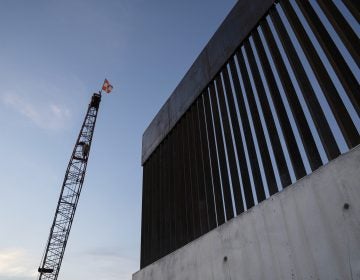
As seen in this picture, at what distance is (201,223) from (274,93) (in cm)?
564

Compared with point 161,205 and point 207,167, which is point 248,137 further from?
point 161,205

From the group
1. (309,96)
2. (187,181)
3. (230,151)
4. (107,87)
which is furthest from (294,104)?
(107,87)

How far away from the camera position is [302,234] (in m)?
6.40

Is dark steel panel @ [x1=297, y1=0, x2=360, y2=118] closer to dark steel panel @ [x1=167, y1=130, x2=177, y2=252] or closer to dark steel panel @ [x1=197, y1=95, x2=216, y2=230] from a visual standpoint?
dark steel panel @ [x1=197, y1=95, x2=216, y2=230]

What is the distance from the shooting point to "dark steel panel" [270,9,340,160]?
292 inches

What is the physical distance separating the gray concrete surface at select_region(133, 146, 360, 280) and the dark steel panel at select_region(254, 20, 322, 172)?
1.43m

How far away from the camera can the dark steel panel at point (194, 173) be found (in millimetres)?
12008

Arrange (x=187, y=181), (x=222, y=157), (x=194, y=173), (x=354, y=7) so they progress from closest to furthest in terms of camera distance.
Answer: (x=354, y=7) → (x=222, y=157) → (x=194, y=173) → (x=187, y=181)

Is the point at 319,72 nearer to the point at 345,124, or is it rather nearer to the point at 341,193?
the point at 345,124

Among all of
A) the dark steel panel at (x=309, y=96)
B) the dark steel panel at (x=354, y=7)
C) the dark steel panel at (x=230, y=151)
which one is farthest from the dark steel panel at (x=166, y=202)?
the dark steel panel at (x=354, y=7)

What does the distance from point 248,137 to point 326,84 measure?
3.04 m

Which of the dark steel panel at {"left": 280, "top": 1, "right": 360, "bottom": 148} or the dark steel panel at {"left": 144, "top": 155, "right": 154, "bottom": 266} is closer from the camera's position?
the dark steel panel at {"left": 280, "top": 1, "right": 360, "bottom": 148}

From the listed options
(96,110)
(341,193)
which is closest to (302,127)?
(341,193)

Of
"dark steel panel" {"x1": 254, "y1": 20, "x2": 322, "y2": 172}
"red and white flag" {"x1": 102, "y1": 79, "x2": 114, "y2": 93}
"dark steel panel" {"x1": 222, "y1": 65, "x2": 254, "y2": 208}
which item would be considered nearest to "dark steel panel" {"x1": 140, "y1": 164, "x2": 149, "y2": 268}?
"dark steel panel" {"x1": 222, "y1": 65, "x2": 254, "y2": 208}
